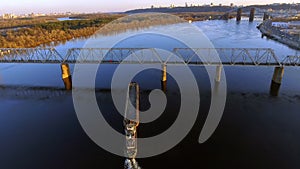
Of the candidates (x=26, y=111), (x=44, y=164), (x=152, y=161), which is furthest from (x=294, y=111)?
(x=26, y=111)

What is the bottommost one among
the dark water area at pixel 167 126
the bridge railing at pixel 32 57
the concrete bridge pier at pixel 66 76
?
the dark water area at pixel 167 126

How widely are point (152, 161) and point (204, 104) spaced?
452 inches

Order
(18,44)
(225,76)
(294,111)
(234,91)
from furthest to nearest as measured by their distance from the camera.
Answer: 1. (18,44)
2. (225,76)
3. (234,91)
4. (294,111)

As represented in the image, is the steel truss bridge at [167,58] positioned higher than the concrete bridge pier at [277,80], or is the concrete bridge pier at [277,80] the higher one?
the steel truss bridge at [167,58]

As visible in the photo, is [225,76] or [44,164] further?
[225,76]

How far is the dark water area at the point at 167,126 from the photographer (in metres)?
16.8

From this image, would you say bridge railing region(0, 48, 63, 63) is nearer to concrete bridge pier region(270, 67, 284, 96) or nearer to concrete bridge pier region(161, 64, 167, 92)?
concrete bridge pier region(161, 64, 167, 92)

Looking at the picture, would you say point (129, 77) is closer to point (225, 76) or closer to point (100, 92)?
point (100, 92)

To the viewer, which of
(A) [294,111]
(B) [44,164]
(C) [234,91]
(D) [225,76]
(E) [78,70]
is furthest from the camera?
(E) [78,70]

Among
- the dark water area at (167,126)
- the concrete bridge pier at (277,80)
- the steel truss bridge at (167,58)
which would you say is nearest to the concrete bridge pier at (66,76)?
the steel truss bridge at (167,58)

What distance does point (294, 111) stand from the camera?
2345 cm

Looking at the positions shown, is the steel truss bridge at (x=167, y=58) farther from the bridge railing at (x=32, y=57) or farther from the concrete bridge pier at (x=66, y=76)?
the concrete bridge pier at (x=66, y=76)

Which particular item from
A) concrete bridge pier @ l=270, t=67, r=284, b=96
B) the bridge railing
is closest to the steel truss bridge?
the bridge railing

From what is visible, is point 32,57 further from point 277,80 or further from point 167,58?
point 277,80
